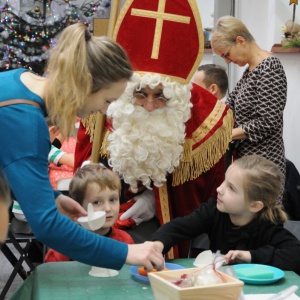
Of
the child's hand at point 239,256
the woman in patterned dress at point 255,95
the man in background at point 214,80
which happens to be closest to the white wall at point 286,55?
the man in background at point 214,80

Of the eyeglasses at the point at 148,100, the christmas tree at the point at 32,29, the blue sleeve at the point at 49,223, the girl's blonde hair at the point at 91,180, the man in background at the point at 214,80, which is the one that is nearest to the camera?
the blue sleeve at the point at 49,223

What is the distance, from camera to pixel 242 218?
8.53 ft

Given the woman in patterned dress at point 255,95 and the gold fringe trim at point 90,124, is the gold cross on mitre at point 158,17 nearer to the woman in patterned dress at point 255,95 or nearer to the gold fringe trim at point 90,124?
the gold fringe trim at point 90,124

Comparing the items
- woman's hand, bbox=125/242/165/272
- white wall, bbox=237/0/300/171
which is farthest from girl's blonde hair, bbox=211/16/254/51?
woman's hand, bbox=125/242/165/272

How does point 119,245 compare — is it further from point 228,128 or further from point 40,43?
point 40,43

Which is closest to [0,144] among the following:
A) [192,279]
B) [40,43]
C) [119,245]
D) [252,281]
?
[119,245]

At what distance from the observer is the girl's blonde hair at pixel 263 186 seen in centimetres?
259

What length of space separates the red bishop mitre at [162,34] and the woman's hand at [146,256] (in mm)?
1222

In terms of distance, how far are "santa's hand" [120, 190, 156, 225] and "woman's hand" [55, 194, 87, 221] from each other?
0.62 meters

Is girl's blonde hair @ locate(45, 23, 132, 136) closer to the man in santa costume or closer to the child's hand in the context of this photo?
the child's hand

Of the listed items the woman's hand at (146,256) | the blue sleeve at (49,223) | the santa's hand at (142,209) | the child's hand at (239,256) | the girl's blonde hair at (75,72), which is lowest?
the santa's hand at (142,209)

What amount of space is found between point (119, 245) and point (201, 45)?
1418 millimetres

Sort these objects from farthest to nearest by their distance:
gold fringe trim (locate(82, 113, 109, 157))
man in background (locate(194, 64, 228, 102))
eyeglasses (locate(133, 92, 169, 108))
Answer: man in background (locate(194, 64, 228, 102)) → gold fringe trim (locate(82, 113, 109, 157)) → eyeglasses (locate(133, 92, 169, 108))

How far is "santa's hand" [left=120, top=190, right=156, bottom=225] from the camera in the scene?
3.12m
